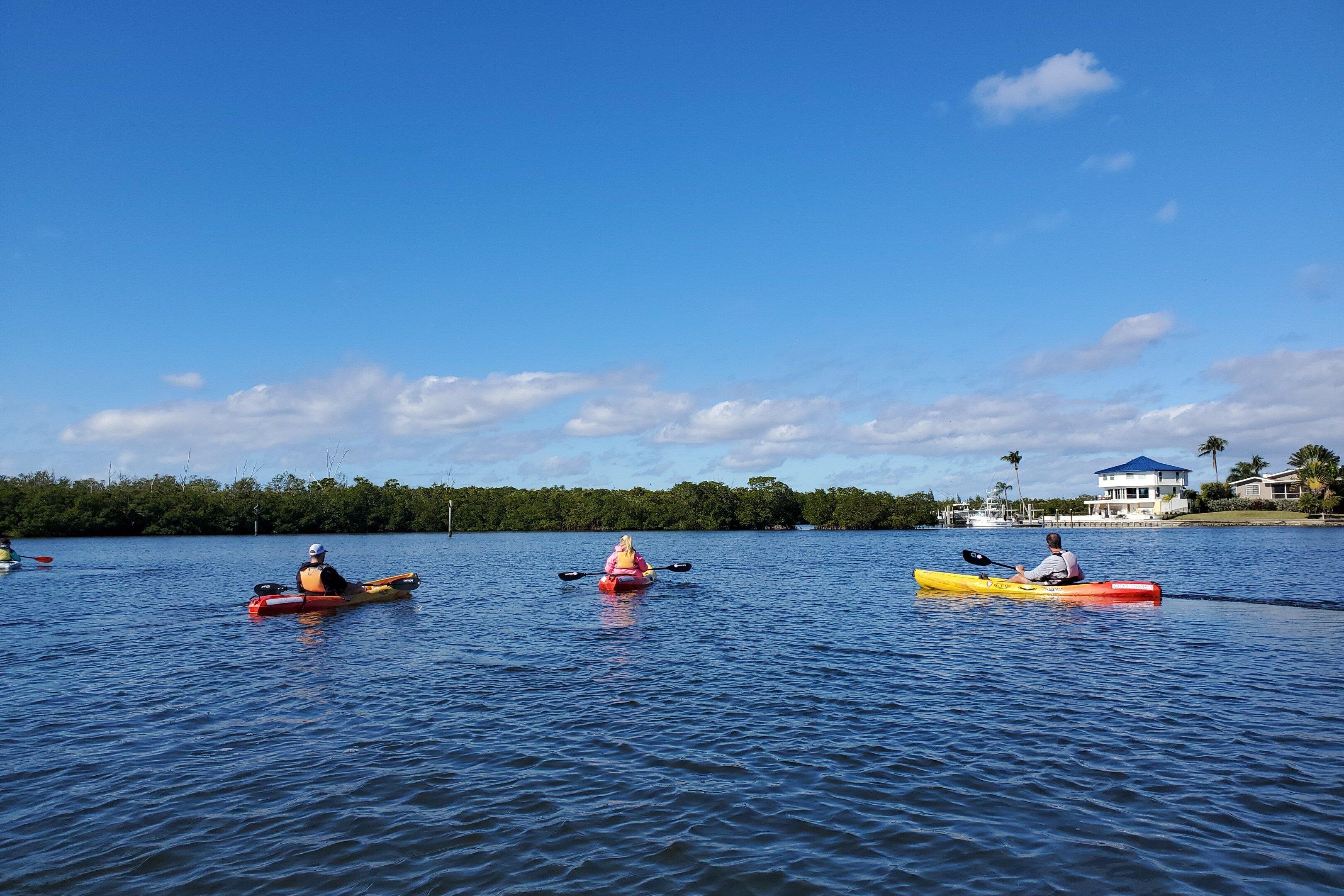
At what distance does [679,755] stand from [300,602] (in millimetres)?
17104

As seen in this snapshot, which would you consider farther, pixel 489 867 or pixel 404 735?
pixel 404 735

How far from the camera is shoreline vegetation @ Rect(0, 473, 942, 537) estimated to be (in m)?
112

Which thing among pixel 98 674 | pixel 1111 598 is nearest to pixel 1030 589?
pixel 1111 598

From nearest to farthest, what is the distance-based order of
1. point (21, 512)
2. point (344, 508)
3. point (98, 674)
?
point (98, 674) < point (21, 512) < point (344, 508)

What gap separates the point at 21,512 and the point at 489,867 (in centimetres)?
11442

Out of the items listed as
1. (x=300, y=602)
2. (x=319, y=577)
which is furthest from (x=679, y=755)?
(x=319, y=577)

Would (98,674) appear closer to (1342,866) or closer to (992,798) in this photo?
(992,798)

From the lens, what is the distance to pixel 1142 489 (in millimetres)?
121062

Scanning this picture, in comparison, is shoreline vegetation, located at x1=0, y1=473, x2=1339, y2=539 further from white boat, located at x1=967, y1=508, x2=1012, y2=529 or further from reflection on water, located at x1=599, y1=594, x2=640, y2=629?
reflection on water, located at x1=599, y1=594, x2=640, y2=629

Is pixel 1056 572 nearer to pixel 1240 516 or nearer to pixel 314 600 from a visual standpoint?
pixel 314 600

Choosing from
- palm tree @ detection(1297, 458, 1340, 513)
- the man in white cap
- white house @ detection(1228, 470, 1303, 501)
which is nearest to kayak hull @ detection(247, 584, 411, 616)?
the man in white cap

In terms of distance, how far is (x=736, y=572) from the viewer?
39.7 metres

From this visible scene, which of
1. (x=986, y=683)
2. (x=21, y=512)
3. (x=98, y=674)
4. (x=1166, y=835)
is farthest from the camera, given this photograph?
(x=21, y=512)

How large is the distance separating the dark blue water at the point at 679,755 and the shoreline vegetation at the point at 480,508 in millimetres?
107423
